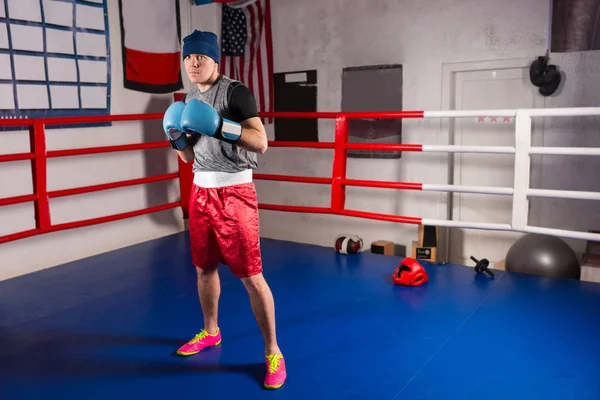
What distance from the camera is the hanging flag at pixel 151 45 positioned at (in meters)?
4.52

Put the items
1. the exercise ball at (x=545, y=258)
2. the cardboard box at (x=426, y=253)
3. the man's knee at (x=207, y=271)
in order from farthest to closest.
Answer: the cardboard box at (x=426, y=253) → the exercise ball at (x=545, y=258) → the man's knee at (x=207, y=271)

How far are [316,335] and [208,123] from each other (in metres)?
1.19

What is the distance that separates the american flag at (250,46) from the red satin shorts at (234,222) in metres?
3.07

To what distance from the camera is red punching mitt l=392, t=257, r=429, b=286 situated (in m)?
3.36

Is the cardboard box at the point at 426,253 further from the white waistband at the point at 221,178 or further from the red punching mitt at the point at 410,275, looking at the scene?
the white waistband at the point at 221,178

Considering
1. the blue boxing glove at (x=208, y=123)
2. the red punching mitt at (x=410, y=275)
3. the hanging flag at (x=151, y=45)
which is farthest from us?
the hanging flag at (x=151, y=45)

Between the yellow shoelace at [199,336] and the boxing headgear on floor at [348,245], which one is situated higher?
the boxing headgear on floor at [348,245]

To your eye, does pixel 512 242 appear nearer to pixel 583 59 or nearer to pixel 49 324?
pixel 583 59

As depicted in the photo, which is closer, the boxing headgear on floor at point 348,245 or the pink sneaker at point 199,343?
the pink sneaker at point 199,343

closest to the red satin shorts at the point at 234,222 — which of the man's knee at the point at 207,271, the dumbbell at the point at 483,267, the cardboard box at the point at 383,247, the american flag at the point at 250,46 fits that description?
the man's knee at the point at 207,271

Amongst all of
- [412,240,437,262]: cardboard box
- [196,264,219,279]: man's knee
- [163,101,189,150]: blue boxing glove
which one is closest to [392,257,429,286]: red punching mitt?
[412,240,437,262]: cardboard box

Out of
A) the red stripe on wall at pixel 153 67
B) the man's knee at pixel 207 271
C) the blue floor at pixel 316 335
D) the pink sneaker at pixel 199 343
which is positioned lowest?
the blue floor at pixel 316 335

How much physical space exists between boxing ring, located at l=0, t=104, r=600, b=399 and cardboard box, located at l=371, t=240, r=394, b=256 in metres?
0.31

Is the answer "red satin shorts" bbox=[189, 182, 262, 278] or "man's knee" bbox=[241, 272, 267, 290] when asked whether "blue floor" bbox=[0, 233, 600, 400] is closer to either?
"man's knee" bbox=[241, 272, 267, 290]
